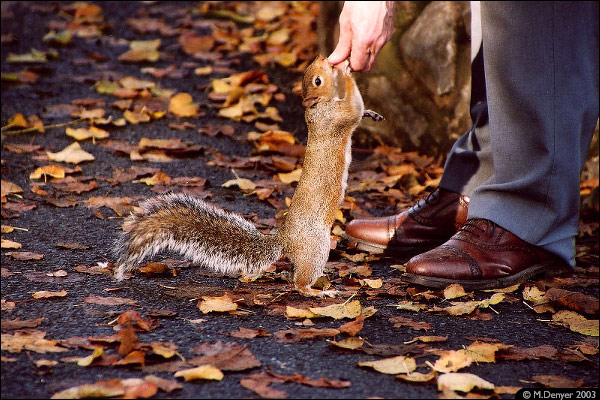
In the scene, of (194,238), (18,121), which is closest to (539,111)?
(194,238)

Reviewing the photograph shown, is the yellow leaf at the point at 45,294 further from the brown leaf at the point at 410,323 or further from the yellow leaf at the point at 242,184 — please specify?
the yellow leaf at the point at 242,184

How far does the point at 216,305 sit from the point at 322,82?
885mm

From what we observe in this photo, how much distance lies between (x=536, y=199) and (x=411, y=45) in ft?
6.61

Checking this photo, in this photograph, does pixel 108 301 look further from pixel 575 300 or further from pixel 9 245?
pixel 575 300

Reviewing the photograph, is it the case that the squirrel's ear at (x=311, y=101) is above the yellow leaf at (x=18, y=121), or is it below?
above

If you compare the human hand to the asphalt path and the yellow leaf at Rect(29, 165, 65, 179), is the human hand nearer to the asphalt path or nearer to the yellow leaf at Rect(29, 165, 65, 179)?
the asphalt path

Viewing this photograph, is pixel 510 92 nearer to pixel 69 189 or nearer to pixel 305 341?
pixel 305 341

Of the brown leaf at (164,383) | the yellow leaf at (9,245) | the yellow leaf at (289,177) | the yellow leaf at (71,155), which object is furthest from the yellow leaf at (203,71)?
the brown leaf at (164,383)

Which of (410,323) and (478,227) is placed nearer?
(410,323)

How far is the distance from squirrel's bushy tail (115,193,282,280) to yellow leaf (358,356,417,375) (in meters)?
0.68

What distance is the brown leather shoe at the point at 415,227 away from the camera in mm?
3352

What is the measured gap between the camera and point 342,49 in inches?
106

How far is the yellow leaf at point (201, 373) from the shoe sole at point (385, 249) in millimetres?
1451

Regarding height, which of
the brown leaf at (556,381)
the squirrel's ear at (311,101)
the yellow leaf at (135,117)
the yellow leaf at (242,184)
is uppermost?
the squirrel's ear at (311,101)
